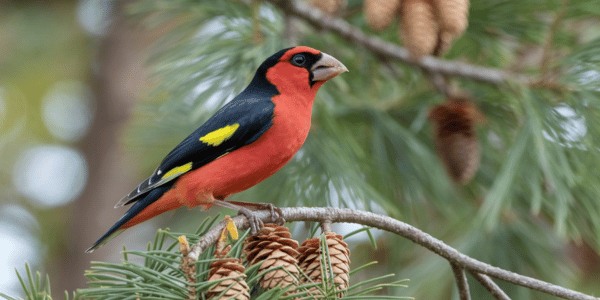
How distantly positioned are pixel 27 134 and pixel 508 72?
5.39 m

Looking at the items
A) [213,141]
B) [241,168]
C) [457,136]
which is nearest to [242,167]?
[241,168]

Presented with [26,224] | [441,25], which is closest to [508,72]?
[441,25]

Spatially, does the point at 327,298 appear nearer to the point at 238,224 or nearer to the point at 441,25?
the point at 238,224

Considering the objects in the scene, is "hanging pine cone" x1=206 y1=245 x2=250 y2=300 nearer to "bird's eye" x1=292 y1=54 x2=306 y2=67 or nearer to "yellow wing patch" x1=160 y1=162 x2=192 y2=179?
"yellow wing patch" x1=160 y1=162 x2=192 y2=179

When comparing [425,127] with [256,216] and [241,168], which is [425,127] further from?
[256,216]

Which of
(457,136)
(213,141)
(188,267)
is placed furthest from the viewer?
(457,136)

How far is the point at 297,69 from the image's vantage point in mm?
2924

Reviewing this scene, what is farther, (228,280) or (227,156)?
(227,156)

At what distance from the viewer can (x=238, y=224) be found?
6.66ft

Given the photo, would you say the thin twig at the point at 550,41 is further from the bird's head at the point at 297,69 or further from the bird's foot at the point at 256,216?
the bird's foot at the point at 256,216

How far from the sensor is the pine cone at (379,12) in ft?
9.23

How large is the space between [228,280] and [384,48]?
1.86 meters

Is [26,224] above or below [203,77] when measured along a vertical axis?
below

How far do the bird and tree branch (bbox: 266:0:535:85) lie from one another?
51 cm
